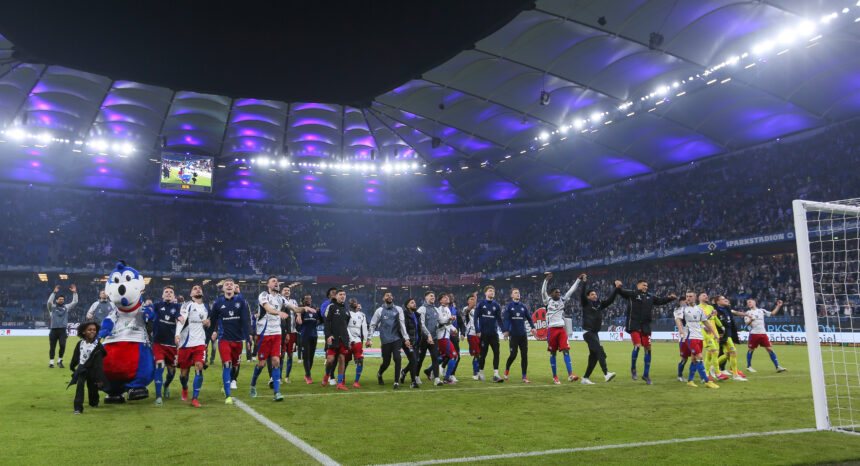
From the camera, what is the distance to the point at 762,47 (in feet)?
82.0

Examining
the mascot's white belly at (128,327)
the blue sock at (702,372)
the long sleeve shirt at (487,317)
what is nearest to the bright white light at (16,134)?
the mascot's white belly at (128,327)

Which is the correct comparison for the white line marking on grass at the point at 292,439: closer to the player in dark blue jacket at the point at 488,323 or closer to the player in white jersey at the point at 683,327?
the player in dark blue jacket at the point at 488,323

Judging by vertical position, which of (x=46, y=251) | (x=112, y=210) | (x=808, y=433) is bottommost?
(x=808, y=433)

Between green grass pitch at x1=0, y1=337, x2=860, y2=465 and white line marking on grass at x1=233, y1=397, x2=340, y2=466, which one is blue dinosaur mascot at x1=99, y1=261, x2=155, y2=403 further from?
white line marking on grass at x1=233, y1=397, x2=340, y2=466

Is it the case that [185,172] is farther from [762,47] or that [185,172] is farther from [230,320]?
[762,47]

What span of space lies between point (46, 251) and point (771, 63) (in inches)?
2195

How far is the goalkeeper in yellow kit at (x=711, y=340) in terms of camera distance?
515 inches

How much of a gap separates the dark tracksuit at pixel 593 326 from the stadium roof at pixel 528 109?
1536 centimetres

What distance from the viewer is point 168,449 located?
642 cm

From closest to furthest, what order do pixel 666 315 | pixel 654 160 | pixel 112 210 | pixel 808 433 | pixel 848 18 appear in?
pixel 808 433
pixel 848 18
pixel 666 315
pixel 654 160
pixel 112 210

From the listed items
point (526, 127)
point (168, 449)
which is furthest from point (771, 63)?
point (168, 449)

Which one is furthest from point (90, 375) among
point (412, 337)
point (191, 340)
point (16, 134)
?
point (16, 134)

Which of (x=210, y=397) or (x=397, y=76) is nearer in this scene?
(x=210, y=397)

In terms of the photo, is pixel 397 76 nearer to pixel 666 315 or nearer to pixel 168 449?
pixel 666 315
